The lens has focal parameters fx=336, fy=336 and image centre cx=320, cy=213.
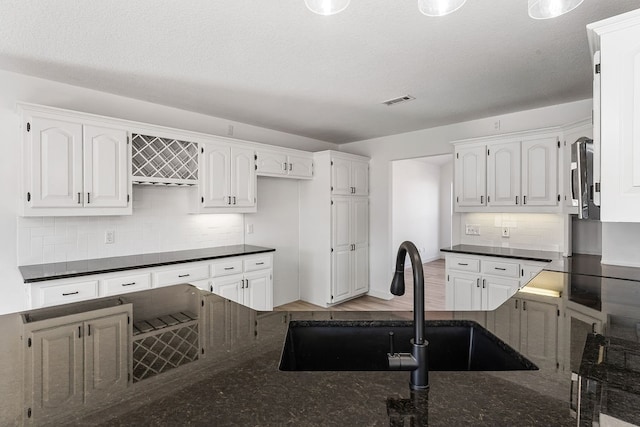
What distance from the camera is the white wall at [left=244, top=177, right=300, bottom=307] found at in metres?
4.65

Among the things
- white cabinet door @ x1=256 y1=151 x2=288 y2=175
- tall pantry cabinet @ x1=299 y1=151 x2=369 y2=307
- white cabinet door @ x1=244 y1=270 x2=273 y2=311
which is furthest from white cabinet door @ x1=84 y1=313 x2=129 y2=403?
tall pantry cabinet @ x1=299 y1=151 x2=369 y2=307

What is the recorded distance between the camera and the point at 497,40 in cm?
226

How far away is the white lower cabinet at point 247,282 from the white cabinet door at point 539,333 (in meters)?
2.84

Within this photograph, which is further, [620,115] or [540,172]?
[540,172]

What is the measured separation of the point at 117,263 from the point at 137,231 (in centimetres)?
57

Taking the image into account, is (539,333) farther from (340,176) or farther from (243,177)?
(340,176)

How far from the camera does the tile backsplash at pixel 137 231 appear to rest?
2883mm

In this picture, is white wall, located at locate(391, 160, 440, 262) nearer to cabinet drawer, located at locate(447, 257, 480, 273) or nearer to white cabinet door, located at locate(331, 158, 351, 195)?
white cabinet door, located at locate(331, 158, 351, 195)

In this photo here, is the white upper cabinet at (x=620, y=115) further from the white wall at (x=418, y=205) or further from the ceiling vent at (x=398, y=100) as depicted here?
the white wall at (x=418, y=205)

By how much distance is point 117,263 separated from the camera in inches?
118

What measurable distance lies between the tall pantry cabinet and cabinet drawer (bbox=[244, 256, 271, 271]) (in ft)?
3.26

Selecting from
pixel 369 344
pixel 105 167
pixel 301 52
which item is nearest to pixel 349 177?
pixel 301 52

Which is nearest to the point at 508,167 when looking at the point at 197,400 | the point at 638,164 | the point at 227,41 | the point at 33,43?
the point at 638,164

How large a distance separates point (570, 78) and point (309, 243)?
3509mm
